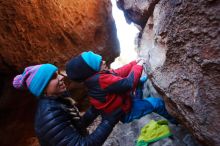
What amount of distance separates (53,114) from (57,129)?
0.49ft

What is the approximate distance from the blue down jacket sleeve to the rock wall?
2068 millimetres

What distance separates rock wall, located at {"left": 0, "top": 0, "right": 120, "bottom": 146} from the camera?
4246 mm

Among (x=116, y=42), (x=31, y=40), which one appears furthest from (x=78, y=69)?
(x=116, y=42)

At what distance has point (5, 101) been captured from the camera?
496cm

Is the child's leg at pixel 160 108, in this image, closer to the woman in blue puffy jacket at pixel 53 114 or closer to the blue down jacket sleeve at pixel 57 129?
the woman in blue puffy jacket at pixel 53 114

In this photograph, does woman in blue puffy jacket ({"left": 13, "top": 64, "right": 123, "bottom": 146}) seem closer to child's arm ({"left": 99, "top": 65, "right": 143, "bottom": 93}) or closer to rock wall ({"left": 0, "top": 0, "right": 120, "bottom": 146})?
child's arm ({"left": 99, "top": 65, "right": 143, "bottom": 93})

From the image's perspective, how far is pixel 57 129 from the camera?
244 cm

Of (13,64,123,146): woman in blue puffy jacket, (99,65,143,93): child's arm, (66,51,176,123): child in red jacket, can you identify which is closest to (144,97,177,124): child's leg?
(66,51,176,123): child in red jacket

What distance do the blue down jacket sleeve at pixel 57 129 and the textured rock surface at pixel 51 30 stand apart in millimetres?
2056

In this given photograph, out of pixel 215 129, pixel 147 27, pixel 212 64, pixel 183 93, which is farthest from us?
pixel 147 27

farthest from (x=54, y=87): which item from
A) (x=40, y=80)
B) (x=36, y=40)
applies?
(x=36, y=40)

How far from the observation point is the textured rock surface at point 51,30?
4.20m

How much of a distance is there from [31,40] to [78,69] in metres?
1.91

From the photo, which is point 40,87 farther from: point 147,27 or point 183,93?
point 147,27
